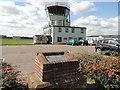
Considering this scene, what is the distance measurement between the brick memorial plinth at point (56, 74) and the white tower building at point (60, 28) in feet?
99.8

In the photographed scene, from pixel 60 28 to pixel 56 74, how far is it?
1258 inches

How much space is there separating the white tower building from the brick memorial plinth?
99.8 ft

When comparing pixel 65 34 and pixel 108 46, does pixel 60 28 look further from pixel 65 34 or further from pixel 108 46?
pixel 108 46

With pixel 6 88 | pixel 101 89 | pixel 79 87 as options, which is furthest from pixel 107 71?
pixel 6 88

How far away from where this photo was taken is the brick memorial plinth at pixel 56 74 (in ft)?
9.72

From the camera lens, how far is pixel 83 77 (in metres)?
3.60

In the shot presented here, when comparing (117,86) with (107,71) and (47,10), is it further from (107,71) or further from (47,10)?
(47,10)

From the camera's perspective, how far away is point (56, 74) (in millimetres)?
3145

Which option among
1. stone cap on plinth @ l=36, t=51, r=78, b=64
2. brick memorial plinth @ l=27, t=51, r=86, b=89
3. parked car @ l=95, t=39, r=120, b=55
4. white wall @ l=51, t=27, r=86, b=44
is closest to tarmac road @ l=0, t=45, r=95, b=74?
parked car @ l=95, t=39, r=120, b=55

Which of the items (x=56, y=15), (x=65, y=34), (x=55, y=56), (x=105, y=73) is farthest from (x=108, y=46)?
(x=56, y=15)

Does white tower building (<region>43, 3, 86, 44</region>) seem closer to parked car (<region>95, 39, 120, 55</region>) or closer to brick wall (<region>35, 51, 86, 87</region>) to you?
parked car (<region>95, 39, 120, 55</region>)

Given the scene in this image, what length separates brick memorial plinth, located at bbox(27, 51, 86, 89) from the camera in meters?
2.96

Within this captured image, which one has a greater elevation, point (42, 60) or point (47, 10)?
point (47, 10)

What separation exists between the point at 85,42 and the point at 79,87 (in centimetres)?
2610
